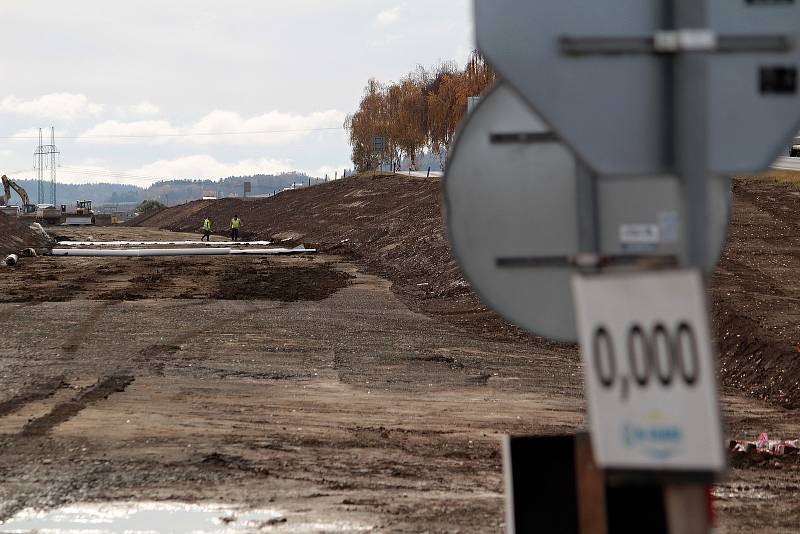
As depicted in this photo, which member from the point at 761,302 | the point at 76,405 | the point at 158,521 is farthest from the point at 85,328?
the point at 761,302

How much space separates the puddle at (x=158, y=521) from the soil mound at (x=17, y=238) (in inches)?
1483

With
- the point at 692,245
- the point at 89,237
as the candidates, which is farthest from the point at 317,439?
the point at 89,237

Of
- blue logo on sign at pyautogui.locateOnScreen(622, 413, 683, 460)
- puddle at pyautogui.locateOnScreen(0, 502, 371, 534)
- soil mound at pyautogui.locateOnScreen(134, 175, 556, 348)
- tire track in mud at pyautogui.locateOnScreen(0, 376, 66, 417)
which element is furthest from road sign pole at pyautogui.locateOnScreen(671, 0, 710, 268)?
soil mound at pyautogui.locateOnScreen(134, 175, 556, 348)

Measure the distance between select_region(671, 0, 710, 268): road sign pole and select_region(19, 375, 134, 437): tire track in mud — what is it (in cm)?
1027

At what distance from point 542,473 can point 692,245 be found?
1.07 m

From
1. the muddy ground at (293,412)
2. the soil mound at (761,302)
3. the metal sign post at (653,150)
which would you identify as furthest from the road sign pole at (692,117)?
the soil mound at (761,302)

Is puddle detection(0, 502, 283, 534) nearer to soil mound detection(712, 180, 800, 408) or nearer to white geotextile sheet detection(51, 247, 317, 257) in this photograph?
soil mound detection(712, 180, 800, 408)

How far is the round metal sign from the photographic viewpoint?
2891 mm

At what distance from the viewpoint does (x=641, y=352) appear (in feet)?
7.84

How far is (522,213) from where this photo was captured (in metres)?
2.94

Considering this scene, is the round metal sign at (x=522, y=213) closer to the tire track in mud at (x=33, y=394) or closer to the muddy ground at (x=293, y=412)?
the muddy ground at (x=293, y=412)

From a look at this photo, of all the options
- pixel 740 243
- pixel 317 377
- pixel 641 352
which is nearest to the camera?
pixel 641 352

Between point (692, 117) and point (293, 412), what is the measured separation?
418 inches

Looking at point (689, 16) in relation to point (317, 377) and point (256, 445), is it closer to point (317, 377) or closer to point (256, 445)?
point (256, 445)
